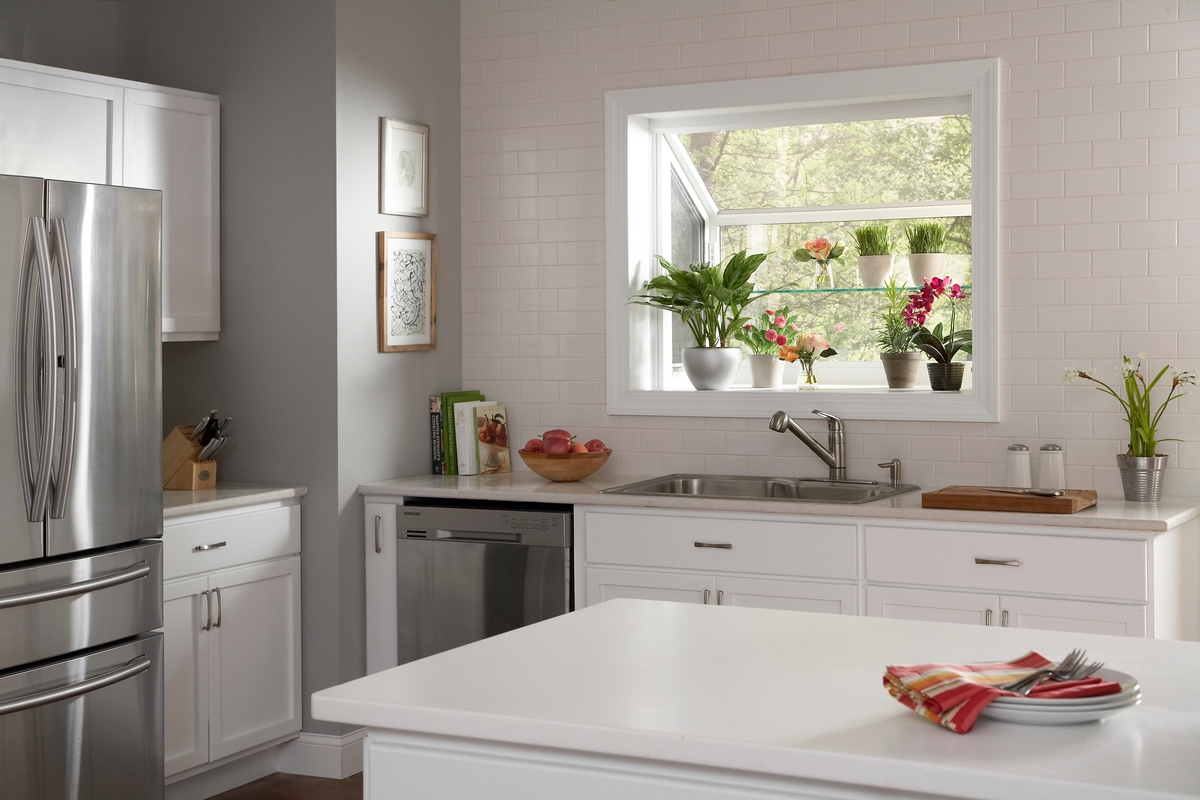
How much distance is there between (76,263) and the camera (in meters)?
3.16

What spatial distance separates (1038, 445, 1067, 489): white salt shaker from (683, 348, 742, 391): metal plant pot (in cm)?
118

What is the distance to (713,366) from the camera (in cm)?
455

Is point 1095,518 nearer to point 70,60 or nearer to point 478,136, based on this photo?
point 478,136

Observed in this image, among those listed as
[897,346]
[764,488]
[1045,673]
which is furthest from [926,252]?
[1045,673]

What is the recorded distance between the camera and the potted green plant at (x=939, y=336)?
13.7 ft

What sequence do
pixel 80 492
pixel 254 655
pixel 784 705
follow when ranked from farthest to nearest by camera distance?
pixel 254 655 → pixel 80 492 → pixel 784 705

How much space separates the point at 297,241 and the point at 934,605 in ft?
7.70

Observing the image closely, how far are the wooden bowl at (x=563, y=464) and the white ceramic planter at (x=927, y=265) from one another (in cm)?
126

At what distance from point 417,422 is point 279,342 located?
61cm

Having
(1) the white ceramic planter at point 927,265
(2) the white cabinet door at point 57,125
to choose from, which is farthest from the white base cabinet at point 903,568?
(2) the white cabinet door at point 57,125

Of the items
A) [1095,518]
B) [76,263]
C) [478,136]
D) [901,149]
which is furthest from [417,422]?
[1095,518]

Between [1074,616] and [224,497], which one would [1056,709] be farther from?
[224,497]

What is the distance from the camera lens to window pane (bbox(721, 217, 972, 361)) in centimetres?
437

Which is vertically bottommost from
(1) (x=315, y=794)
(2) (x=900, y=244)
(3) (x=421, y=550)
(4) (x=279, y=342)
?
(1) (x=315, y=794)
